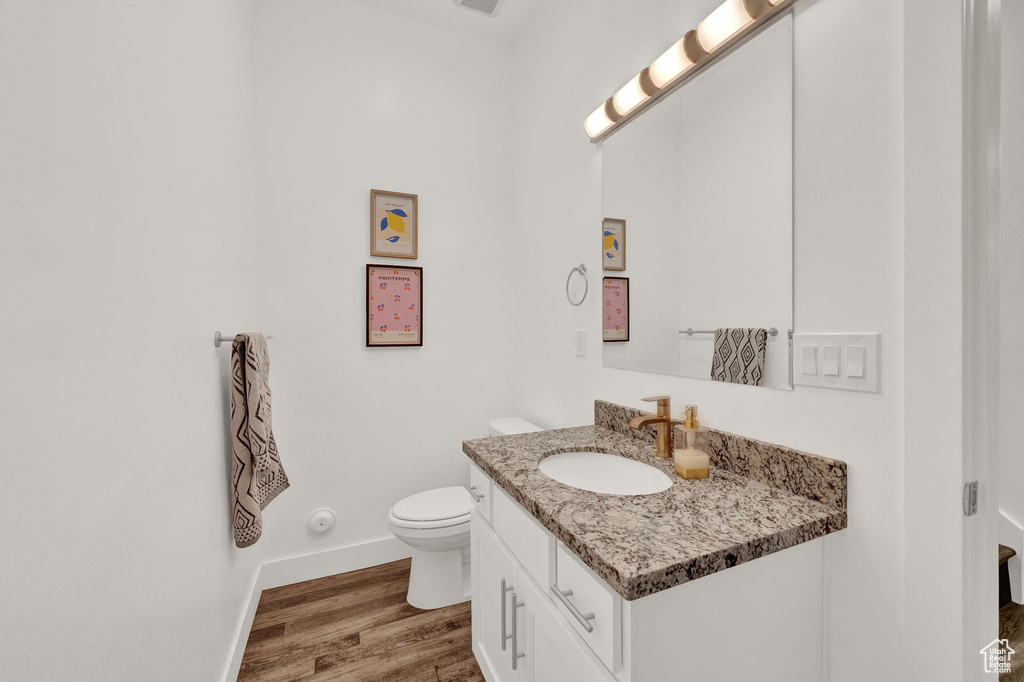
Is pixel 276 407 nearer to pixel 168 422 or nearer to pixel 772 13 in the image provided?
pixel 168 422

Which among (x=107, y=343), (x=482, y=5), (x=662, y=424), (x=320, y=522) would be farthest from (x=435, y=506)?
(x=482, y=5)

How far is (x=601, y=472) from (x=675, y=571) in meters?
0.65

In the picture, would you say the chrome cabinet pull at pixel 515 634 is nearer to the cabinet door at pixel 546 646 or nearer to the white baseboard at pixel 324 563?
the cabinet door at pixel 546 646

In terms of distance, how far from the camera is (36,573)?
1.63 ft

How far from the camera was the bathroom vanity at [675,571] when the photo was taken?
73cm

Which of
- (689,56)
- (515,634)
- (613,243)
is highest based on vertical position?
(689,56)

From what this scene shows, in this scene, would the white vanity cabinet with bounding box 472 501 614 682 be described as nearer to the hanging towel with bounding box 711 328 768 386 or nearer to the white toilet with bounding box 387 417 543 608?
the white toilet with bounding box 387 417 543 608

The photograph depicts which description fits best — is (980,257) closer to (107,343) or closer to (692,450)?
(692,450)

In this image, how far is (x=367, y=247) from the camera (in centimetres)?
216

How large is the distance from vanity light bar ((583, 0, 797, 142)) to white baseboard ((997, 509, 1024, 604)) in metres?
1.37

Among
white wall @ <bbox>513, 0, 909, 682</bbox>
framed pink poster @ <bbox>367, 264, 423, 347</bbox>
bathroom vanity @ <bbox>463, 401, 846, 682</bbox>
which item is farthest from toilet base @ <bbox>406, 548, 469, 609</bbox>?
white wall @ <bbox>513, 0, 909, 682</bbox>

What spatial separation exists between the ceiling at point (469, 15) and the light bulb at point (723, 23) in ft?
4.25

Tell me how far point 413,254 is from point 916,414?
6.49 feet

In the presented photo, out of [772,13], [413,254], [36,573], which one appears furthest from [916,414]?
[413,254]
